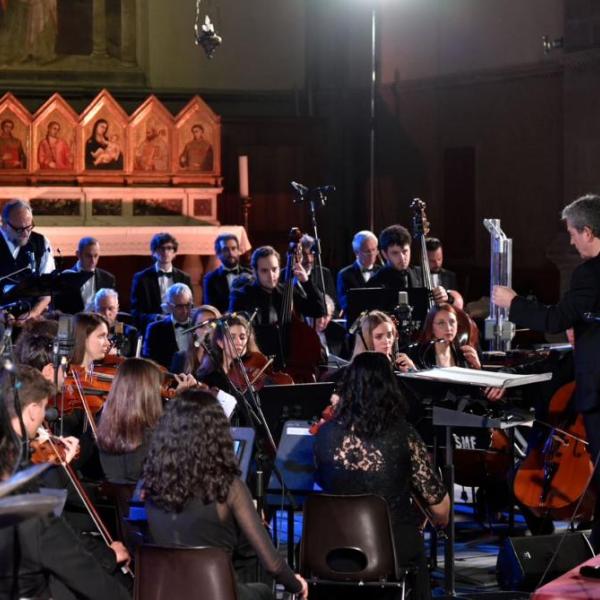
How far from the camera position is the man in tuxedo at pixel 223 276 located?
9.79 metres

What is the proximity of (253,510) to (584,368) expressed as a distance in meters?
2.00

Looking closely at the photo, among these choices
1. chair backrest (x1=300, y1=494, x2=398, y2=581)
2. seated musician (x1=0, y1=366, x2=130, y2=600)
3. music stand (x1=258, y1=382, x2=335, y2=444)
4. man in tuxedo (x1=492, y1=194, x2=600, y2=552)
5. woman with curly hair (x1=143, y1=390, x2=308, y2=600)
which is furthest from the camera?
music stand (x1=258, y1=382, x2=335, y2=444)

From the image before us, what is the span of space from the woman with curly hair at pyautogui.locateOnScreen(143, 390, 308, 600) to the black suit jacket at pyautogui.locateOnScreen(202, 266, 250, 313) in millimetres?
5690

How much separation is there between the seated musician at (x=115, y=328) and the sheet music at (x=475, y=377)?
6.95 feet

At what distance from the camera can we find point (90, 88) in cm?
1387

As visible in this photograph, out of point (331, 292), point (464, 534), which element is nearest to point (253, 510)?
point (464, 534)

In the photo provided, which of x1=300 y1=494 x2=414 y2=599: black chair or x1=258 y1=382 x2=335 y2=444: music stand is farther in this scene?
x1=258 y1=382 x2=335 y2=444: music stand

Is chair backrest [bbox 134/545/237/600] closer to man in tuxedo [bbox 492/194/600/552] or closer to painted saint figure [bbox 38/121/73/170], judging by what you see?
man in tuxedo [bbox 492/194/600/552]

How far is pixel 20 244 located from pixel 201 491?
4.78 metres

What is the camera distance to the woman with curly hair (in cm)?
400

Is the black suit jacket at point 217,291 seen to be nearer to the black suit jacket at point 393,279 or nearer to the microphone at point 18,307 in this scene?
the black suit jacket at point 393,279

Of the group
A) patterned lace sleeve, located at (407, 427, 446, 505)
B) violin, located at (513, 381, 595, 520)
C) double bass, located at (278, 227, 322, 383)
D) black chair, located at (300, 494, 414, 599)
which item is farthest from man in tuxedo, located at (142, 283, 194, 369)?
black chair, located at (300, 494, 414, 599)

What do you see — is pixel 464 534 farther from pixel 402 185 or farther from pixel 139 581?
pixel 402 185

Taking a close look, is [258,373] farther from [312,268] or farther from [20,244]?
[312,268]
